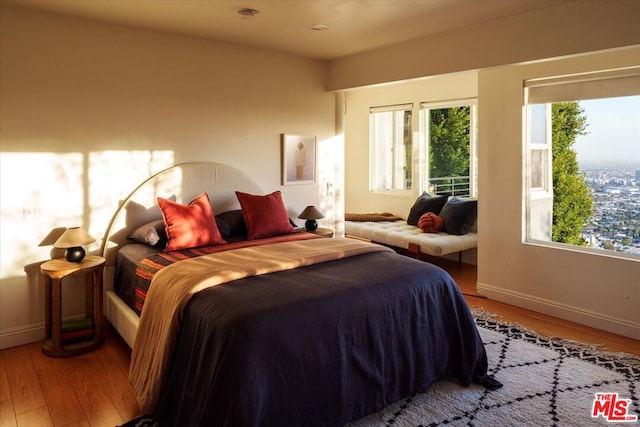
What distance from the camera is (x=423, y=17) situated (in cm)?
361

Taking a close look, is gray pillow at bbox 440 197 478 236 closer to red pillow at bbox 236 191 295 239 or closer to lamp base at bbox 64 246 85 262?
red pillow at bbox 236 191 295 239

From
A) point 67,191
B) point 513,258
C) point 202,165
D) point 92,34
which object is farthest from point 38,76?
point 513,258

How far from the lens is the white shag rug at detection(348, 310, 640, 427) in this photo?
253 cm

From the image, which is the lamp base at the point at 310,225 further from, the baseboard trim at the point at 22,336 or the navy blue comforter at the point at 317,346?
the baseboard trim at the point at 22,336

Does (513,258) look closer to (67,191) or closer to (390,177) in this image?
(390,177)

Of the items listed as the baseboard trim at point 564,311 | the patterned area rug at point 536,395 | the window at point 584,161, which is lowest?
the patterned area rug at point 536,395

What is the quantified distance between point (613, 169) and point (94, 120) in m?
4.16

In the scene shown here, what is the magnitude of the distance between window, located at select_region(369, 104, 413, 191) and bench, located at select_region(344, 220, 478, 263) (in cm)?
87

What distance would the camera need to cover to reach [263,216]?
13.6ft

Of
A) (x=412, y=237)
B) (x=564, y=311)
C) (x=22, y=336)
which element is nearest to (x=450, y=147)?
(x=412, y=237)

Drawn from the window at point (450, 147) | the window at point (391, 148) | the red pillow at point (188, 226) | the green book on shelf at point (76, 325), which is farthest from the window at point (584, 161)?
the green book on shelf at point (76, 325)

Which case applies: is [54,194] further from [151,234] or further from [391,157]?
[391,157]

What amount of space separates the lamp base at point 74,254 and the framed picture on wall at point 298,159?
213 centimetres

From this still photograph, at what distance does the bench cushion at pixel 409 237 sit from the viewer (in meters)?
5.15
